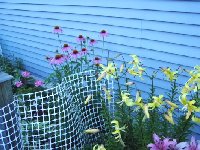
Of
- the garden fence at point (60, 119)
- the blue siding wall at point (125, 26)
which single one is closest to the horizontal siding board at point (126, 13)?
the blue siding wall at point (125, 26)

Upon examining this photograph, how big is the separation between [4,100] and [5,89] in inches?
4.0

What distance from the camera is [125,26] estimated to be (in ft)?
13.6

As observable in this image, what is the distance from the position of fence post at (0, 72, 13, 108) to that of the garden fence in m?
0.09

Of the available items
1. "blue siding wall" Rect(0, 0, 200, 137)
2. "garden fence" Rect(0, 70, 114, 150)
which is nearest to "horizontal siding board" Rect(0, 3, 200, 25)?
"blue siding wall" Rect(0, 0, 200, 137)

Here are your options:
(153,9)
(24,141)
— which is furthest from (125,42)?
(24,141)

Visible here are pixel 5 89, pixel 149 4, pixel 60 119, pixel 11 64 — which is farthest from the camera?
pixel 11 64

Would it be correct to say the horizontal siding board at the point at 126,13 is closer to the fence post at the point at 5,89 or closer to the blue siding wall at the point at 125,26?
the blue siding wall at the point at 125,26

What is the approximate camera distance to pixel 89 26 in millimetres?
4699

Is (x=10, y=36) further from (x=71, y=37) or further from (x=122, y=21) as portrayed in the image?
(x=122, y=21)

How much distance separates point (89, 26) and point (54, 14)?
2.74ft

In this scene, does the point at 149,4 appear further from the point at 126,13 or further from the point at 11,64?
the point at 11,64

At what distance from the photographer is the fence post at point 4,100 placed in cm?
266

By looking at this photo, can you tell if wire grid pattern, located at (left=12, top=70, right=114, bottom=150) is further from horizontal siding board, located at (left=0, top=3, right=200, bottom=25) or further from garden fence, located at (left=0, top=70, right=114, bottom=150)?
horizontal siding board, located at (left=0, top=3, right=200, bottom=25)

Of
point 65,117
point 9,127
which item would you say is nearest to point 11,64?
point 65,117
